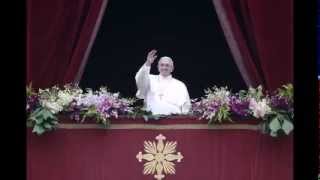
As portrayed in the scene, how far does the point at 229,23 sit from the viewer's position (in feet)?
25.9

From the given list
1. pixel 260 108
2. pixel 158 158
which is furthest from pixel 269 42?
pixel 158 158

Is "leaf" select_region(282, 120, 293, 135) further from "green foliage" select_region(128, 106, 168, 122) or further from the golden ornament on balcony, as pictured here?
A: "green foliage" select_region(128, 106, 168, 122)

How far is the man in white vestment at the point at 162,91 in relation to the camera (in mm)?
8195

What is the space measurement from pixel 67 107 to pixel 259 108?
1.82 m

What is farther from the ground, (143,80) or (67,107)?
(143,80)

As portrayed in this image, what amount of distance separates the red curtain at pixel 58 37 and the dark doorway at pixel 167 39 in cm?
203

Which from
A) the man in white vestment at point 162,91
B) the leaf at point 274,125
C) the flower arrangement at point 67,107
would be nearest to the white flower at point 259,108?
the leaf at point 274,125

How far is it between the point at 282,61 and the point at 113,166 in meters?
1.90

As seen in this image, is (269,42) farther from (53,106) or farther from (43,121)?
(43,121)

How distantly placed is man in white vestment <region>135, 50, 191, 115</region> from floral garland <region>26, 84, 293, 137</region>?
42cm

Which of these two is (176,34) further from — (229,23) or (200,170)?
(200,170)

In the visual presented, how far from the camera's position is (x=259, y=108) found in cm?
755

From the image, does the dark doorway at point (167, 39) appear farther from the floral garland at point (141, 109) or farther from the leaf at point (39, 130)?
the leaf at point (39, 130)
